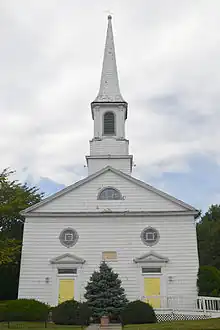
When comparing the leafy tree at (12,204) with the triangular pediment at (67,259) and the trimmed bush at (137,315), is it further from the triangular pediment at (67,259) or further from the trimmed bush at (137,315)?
the trimmed bush at (137,315)

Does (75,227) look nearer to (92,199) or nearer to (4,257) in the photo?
(92,199)

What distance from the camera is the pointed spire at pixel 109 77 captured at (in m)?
36.2

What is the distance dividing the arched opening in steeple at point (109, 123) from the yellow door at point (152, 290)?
35.4ft

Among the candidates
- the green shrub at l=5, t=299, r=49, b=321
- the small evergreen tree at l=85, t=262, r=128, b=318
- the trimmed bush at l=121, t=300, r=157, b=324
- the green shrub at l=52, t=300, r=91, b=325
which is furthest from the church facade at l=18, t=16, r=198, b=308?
the green shrub at l=52, t=300, r=91, b=325

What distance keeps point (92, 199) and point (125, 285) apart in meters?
5.45

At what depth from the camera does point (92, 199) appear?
101 ft

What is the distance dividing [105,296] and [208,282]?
→ 20.6 feet

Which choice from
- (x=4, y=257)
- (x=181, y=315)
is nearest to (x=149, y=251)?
(x=181, y=315)

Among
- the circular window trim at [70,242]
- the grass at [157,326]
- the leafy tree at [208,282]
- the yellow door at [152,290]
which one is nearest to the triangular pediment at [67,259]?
the circular window trim at [70,242]

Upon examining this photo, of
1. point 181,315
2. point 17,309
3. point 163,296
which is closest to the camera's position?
point 17,309

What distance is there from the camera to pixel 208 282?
92.0 ft

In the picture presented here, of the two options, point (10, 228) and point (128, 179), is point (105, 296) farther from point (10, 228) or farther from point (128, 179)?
point (10, 228)

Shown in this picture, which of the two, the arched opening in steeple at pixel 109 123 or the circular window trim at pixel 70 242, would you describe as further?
the arched opening in steeple at pixel 109 123

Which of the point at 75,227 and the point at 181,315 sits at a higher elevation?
the point at 75,227
